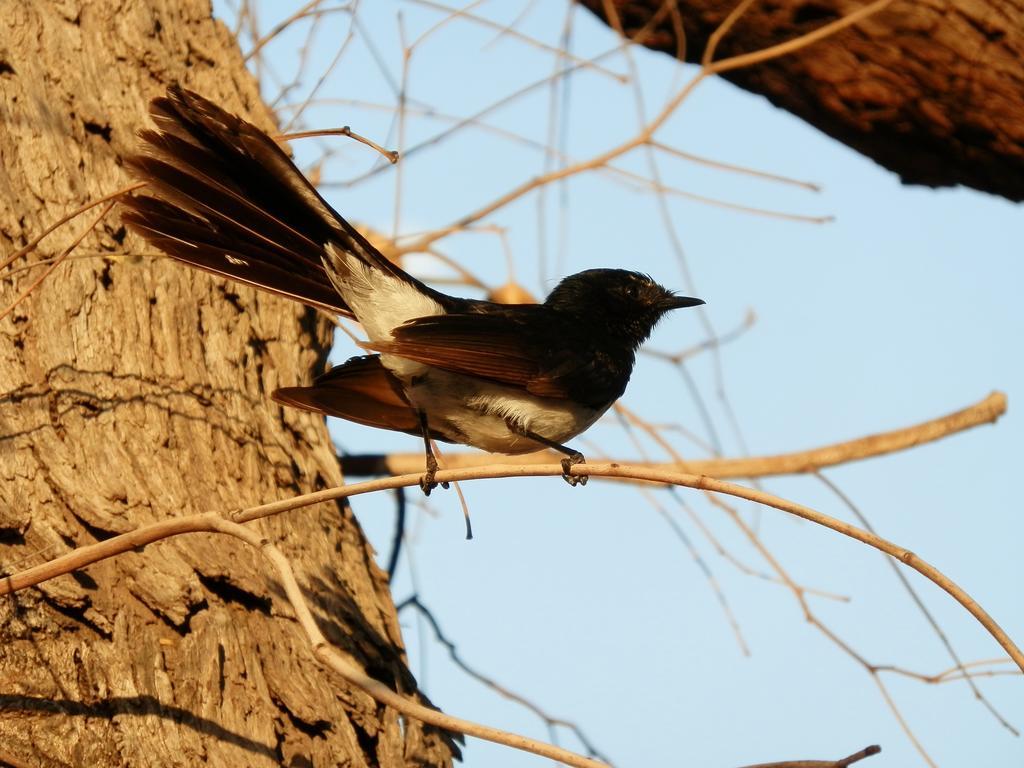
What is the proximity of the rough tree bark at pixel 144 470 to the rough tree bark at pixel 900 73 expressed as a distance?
1885mm

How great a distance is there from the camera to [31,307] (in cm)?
315

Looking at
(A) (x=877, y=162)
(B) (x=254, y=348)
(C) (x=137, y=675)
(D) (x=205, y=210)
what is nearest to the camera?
(C) (x=137, y=675)

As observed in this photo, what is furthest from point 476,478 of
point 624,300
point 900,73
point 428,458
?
point 900,73

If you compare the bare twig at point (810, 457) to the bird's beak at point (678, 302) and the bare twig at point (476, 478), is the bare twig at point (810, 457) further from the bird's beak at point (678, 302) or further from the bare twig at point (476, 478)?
the bare twig at point (476, 478)

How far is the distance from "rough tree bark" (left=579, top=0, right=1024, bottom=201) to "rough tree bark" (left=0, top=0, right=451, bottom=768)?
74.2 inches

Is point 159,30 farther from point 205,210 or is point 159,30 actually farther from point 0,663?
point 0,663

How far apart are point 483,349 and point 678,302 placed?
1.24 metres

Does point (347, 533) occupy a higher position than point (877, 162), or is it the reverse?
point (877, 162)

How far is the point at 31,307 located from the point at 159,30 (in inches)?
54.7

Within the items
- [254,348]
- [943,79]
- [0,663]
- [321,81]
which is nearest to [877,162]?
[943,79]

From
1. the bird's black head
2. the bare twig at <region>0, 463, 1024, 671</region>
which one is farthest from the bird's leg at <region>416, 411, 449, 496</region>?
the bird's black head

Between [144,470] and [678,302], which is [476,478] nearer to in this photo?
[144,470]

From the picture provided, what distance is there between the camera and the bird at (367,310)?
9.98ft

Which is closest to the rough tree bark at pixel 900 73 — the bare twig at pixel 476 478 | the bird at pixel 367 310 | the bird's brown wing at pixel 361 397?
the bird at pixel 367 310
